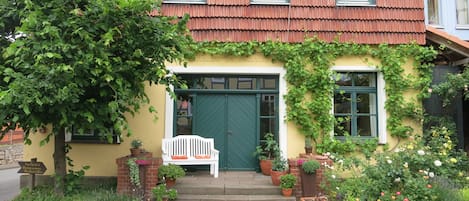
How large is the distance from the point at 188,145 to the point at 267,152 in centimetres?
170

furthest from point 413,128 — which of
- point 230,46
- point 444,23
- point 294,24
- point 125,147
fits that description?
point 125,147

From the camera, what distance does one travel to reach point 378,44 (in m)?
7.53

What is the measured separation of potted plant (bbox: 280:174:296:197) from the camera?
603 cm

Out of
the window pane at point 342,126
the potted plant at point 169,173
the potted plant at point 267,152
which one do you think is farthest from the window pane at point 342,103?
the potted plant at point 169,173

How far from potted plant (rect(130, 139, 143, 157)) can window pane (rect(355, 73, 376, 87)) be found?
4.69 meters

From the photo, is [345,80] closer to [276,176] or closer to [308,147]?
[308,147]

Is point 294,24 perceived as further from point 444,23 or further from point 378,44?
point 444,23

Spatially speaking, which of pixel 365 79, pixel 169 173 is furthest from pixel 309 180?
pixel 365 79

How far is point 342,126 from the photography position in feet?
24.9

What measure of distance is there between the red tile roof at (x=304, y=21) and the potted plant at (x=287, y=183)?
9.55 ft

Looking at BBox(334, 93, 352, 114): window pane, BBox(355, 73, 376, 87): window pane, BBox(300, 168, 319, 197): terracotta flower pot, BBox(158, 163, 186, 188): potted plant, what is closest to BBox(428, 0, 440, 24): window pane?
BBox(355, 73, 376, 87): window pane

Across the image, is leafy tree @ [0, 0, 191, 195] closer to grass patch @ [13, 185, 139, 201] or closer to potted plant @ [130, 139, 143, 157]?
grass patch @ [13, 185, 139, 201]

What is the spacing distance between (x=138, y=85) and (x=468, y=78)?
19.7 ft

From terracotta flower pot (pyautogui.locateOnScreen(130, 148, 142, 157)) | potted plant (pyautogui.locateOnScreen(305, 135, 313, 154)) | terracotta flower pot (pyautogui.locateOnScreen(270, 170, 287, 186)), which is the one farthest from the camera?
potted plant (pyautogui.locateOnScreen(305, 135, 313, 154))
